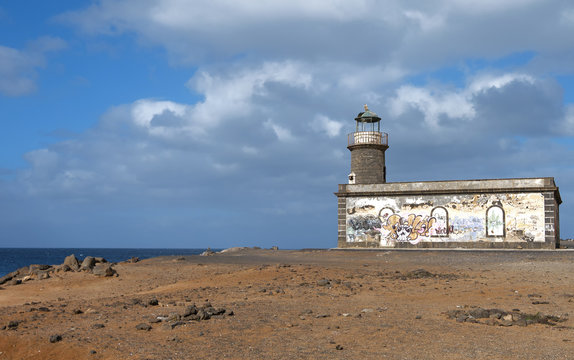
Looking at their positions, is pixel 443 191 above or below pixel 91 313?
above

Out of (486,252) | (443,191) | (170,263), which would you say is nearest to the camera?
(170,263)

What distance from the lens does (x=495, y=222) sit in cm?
3156

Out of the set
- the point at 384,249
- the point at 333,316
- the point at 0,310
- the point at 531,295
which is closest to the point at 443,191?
the point at 384,249

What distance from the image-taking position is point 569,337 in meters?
9.02

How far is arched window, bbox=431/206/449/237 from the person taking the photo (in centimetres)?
A: 3269

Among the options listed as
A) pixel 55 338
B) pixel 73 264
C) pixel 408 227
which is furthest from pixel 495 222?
pixel 55 338

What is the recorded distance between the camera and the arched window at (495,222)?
3138 centimetres

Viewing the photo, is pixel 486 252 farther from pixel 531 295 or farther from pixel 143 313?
pixel 143 313

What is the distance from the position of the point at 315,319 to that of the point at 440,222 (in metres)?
23.7

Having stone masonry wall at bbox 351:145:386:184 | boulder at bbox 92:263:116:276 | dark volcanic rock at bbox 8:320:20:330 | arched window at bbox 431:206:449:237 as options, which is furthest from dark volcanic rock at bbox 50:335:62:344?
stone masonry wall at bbox 351:145:386:184

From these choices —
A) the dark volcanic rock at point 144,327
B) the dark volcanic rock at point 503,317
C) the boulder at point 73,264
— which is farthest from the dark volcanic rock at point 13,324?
the boulder at point 73,264

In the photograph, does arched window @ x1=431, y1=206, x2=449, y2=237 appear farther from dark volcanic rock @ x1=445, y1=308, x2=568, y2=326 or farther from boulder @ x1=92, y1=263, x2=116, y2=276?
dark volcanic rock @ x1=445, y1=308, x2=568, y2=326

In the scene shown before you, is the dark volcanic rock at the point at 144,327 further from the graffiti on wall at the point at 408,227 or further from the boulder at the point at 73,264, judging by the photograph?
the graffiti on wall at the point at 408,227

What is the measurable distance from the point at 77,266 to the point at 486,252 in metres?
20.0
